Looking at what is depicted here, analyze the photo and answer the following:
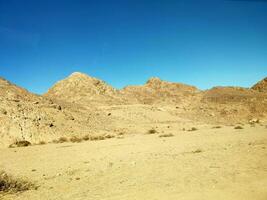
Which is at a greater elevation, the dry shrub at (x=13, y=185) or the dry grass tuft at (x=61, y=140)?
the dry grass tuft at (x=61, y=140)

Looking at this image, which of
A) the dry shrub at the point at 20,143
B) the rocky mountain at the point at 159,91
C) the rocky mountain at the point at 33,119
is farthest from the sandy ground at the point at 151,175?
the rocky mountain at the point at 159,91

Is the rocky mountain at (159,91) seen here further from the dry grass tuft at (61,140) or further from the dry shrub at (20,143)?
the dry shrub at (20,143)

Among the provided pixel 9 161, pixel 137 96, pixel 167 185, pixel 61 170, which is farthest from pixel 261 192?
pixel 137 96

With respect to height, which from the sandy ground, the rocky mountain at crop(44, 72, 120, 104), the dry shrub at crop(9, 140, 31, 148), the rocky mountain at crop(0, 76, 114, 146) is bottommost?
the sandy ground

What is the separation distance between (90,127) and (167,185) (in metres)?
26.2

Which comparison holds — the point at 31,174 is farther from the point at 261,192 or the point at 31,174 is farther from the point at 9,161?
the point at 261,192

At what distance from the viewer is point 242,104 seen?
67.1 meters

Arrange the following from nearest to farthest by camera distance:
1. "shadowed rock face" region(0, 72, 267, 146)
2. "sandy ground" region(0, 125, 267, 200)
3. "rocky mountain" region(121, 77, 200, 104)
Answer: "sandy ground" region(0, 125, 267, 200)
"shadowed rock face" region(0, 72, 267, 146)
"rocky mountain" region(121, 77, 200, 104)

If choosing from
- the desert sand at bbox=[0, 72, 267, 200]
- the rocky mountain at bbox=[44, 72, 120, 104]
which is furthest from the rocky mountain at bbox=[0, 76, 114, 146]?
the rocky mountain at bbox=[44, 72, 120, 104]

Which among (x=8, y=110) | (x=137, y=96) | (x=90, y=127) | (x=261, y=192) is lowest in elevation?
(x=261, y=192)

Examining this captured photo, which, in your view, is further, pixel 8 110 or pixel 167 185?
pixel 8 110

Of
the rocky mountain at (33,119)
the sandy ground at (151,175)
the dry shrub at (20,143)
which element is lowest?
the sandy ground at (151,175)

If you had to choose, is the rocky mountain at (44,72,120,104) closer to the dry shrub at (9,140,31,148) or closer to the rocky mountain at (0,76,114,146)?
the rocky mountain at (0,76,114,146)

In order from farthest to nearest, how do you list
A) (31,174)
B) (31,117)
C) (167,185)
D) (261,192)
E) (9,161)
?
(31,117), (9,161), (31,174), (167,185), (261,192)
